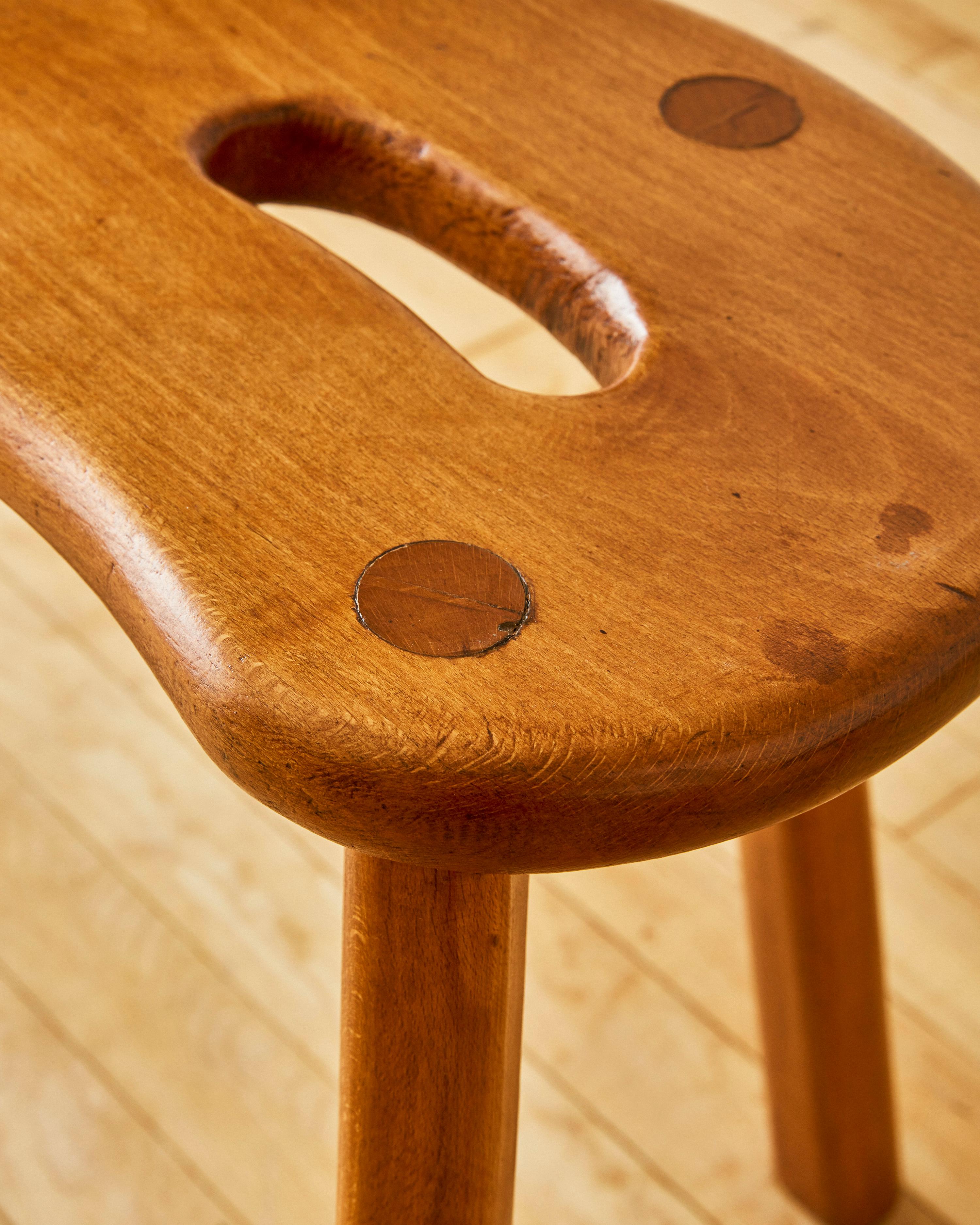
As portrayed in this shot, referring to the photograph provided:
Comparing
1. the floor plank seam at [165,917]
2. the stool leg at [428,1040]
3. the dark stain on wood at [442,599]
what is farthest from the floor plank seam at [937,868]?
the dark stain on wood at [442,599]

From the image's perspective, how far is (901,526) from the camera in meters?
0.42

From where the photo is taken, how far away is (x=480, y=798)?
35 cm

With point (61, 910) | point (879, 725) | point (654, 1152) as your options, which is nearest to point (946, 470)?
point (879, 725)

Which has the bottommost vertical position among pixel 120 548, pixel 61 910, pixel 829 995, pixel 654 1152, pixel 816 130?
pixel 61 910

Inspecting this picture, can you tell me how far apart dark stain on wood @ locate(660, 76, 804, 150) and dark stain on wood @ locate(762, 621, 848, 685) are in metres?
0.26

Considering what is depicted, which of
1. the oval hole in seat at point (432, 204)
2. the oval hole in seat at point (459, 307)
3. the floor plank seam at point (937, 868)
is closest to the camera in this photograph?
the oval hole in seat at point (432, 204)

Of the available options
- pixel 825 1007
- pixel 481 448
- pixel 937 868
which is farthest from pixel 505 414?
pixel 937 868

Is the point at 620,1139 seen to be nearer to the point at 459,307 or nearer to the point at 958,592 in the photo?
the point at 958,592

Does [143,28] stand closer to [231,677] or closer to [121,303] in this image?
[121,303]

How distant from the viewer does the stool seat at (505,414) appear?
1.19 feet

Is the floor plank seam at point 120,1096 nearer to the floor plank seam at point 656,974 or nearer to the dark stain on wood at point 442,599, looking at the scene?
the floor plank seam at point 656,974

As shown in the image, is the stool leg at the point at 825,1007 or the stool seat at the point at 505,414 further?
the stool leg at the point at 825,1007

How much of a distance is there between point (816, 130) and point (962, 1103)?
0.60m

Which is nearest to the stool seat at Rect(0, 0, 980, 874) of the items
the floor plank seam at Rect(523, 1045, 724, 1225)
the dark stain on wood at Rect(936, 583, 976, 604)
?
the dark stain on wood at Rect(936, 583, 976, 604)
